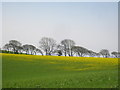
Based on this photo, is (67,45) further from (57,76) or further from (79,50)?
(57,76)

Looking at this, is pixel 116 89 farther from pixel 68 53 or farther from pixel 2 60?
pixel 68 53

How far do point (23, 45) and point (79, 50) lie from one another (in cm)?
1689

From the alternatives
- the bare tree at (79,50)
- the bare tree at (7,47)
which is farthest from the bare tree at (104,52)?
the bare tree at (7,47)

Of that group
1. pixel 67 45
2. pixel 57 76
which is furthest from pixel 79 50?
pixel 57 76

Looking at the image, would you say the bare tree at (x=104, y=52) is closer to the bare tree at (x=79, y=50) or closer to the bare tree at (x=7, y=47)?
the bare tree at (x=79, y=50)

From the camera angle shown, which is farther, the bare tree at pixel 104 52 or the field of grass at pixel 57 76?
the bare tree at pixel 104 52

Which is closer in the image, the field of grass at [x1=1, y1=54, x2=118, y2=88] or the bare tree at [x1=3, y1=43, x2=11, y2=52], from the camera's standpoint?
the field of grass at [x1=1, y1=54, x2=118, y2=88]

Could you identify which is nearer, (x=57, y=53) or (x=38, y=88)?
(x=38, y=88)

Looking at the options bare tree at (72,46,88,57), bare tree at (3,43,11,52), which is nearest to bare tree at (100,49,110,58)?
bare tree at (72,46,88,57)

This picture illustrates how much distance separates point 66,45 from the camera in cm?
5675

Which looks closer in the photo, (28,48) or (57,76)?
(57,76)

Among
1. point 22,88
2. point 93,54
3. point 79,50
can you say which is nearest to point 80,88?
point 22,88

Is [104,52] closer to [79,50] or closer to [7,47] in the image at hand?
[79,50]

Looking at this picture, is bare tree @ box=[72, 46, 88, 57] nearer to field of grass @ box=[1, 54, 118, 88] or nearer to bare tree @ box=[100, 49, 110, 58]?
bare tree @ box=[100, 49, 110, 58]
